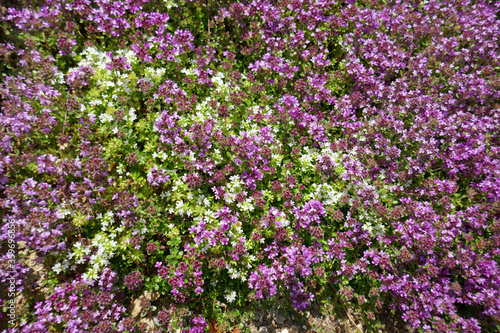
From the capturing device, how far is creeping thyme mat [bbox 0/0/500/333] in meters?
5.12

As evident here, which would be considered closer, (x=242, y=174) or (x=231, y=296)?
(x=231, y=296)

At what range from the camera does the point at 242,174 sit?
5684 millimetres

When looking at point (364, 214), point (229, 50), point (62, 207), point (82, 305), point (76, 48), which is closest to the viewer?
point (82, 305)

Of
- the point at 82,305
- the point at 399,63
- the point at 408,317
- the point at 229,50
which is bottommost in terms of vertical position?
the point at 408,317

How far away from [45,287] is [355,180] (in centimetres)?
715

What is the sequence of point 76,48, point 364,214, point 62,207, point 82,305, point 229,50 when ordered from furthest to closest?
1. point 229,50
2. point 76,48
3. point 364,214
4. point 62,207
5. point 82,305

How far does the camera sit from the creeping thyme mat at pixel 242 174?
512 centimetres

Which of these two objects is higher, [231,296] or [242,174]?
[242,174]

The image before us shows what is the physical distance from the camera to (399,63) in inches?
272

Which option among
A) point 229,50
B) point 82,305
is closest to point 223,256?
point 82,305

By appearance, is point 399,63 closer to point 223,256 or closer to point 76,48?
point 223,256

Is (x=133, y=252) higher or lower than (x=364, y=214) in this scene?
higher

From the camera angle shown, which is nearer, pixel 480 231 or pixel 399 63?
pixel 480 231

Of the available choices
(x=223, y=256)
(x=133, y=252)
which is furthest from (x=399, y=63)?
(x=133, y=252)
